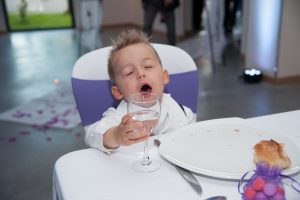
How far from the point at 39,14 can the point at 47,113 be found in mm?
5650

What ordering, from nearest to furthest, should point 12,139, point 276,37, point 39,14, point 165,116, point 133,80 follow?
point 133,80 < point 165,116 < point 12,139 < point 276,37 < point 39,14

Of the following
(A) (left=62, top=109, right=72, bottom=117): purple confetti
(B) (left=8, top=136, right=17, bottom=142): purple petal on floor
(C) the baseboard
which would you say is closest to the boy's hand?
(B) (left=8, top=136, right=17, bottom=142): purple petal on floor

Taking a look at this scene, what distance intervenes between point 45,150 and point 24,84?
5.74 feet

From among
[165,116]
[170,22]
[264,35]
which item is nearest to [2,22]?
[170,22]

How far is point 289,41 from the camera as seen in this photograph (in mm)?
3539

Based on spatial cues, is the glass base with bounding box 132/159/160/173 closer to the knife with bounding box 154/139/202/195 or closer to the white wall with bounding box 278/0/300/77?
the knife with bounding box 154/139/202/195

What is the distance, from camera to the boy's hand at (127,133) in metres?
0.77

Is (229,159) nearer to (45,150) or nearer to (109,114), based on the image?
(109,114)

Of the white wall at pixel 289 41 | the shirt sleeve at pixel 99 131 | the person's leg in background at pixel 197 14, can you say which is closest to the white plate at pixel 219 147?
the shirt sleeve at pixel 99 131

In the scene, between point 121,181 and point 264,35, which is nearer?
point 121,181

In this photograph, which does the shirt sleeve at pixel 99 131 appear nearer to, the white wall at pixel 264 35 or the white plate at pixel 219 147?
the white plate at pixel 219 147

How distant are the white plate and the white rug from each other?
2.00 m

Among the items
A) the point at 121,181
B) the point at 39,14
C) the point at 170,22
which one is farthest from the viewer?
the point at 39,14

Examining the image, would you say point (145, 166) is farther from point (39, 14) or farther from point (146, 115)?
point (39, 14)
